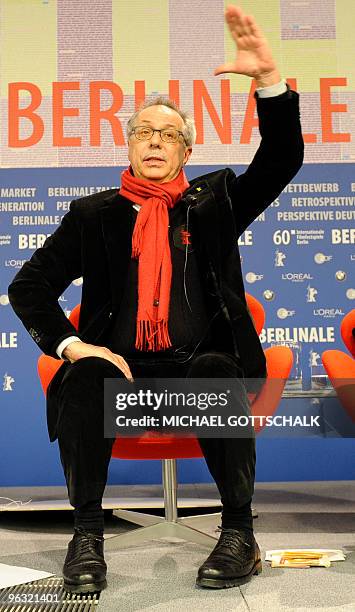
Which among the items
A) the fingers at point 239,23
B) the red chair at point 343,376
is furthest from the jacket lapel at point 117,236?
the red chair at point 343,376

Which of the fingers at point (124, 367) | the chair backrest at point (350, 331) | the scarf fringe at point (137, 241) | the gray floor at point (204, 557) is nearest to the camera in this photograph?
the gray floor at point (204, 557)

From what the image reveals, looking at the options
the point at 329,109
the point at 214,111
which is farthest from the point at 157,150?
the point at 329,109

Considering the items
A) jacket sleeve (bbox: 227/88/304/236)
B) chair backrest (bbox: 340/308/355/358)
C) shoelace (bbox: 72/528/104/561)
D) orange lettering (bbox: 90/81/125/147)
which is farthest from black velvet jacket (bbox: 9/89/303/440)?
orange lettering (bbox: 90/81/125/147)

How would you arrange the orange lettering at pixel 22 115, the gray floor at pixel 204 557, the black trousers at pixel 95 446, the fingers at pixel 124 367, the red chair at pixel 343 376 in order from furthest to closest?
the orange lettering at pixel 22 115 < the red chair at pixel 343 376 < the fingers at pixel 124 367 < the black trousers at pixel 95 446 < the gray floor at pixel 204 557

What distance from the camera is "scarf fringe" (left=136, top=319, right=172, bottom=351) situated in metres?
1.92

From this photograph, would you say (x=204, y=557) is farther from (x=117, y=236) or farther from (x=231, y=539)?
(x=117, y=236)

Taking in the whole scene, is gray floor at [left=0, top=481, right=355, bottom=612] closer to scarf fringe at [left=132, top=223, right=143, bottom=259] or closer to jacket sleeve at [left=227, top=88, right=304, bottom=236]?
scarf fringe at [left=132, top=223, right=143, bottom=259]

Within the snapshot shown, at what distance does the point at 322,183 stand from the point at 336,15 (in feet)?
3.21

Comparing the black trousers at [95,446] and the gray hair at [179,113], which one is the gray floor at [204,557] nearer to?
the black trousers at [95,446]

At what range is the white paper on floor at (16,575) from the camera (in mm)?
1697

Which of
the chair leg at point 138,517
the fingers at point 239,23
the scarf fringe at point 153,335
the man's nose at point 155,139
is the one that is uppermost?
the fingers at point 239,23

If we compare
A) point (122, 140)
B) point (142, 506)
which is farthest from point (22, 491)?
point (122, 140)

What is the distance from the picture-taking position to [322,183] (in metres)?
4.11

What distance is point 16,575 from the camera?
1.78 m
